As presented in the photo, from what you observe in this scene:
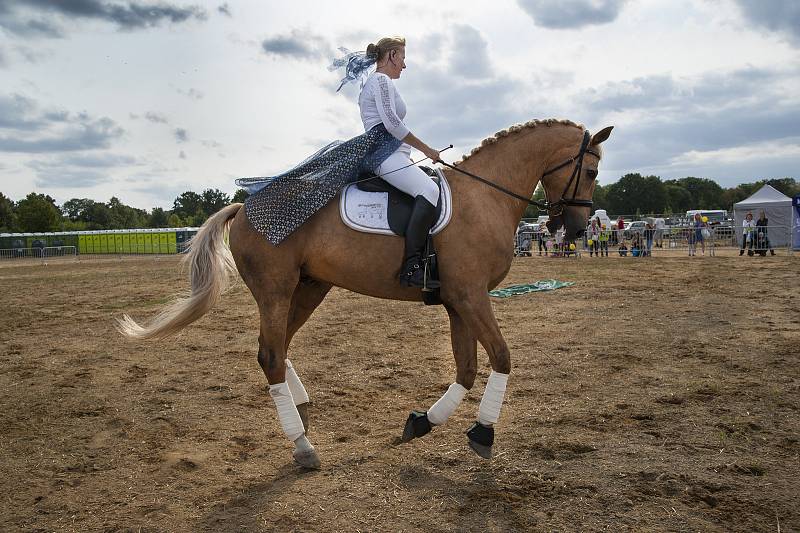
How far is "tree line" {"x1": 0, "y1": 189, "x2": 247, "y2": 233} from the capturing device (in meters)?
73.2

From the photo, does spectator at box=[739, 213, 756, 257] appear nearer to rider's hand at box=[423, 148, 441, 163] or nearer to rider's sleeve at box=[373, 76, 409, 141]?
rider's hand at box=[423, 148, 441, 163]

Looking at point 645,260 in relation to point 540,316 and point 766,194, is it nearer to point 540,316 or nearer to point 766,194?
point 540,316

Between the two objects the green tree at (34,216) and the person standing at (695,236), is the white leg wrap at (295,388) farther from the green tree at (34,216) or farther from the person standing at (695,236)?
the green tree at (34,216)

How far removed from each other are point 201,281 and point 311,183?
147cm

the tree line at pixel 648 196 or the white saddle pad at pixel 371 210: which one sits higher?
the tree line at pixel 648 196

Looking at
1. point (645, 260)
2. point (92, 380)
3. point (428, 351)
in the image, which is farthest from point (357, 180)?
point (645, 260)

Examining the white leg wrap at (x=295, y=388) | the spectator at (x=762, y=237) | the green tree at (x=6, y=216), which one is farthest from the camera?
the green tree at (x=6, y=216)

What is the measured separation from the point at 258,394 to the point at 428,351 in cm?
280

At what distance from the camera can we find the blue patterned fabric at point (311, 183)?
17.0 ft

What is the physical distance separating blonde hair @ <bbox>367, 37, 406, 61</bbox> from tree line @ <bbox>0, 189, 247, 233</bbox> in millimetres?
57833

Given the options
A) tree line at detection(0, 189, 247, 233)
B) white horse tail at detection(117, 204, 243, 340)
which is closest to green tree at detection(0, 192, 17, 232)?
tree line at detection(0, 189, 247, 233)

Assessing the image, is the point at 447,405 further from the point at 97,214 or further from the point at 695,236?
the point at 97,214

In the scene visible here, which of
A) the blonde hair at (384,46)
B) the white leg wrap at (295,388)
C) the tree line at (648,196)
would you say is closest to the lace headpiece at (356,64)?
the blonde hair at (384,46)

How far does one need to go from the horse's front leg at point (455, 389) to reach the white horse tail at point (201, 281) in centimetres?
220
